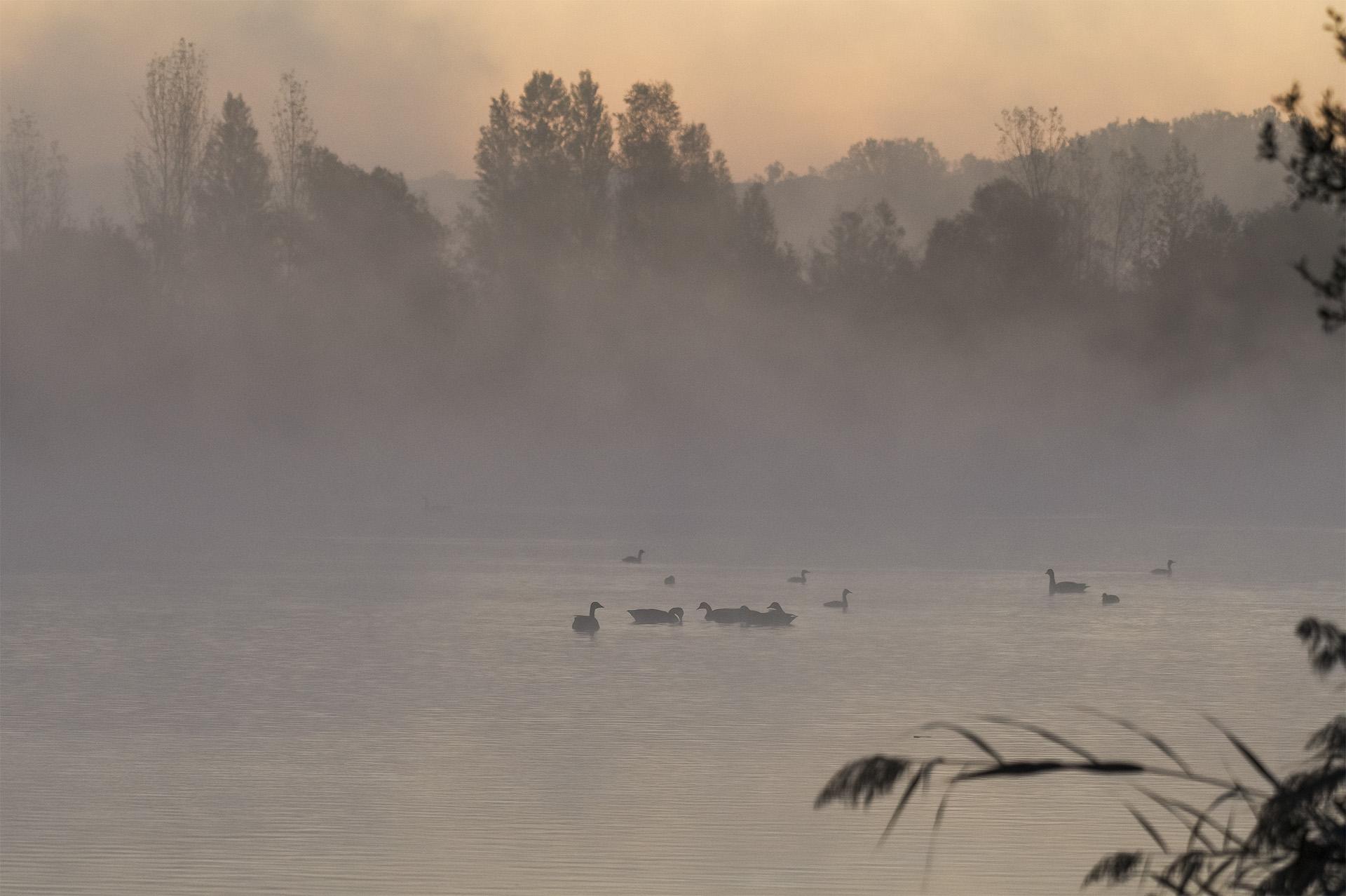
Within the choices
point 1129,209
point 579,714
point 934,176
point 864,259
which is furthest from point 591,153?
point 579,714

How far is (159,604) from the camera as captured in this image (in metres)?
28.4

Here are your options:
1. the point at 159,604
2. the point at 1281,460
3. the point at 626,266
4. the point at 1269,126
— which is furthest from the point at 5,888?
the point at 626,266

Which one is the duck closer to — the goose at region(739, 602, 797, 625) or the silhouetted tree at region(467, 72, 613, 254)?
the goose at region(739, 602, 797, 625)

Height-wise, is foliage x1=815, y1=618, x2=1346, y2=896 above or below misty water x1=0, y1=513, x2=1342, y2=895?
above

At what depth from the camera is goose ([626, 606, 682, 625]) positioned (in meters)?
25.7

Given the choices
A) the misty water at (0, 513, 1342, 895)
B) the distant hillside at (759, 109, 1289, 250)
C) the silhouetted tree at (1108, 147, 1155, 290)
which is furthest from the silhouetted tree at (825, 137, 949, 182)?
the misty water at (0, 513, 1342, 895)

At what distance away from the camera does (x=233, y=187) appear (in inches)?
3046

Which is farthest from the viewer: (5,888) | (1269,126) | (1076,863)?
(1076,863)

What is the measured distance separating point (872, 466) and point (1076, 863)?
2396 inches

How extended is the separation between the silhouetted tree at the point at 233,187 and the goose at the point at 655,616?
55.4 m

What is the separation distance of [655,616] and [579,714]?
27.8 feet

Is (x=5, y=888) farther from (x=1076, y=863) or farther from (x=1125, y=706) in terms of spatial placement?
(x=1125, y=706)

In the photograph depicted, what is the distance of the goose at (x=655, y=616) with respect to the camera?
25.7 meters

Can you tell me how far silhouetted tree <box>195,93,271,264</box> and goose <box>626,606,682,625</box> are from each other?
55.4 metres
